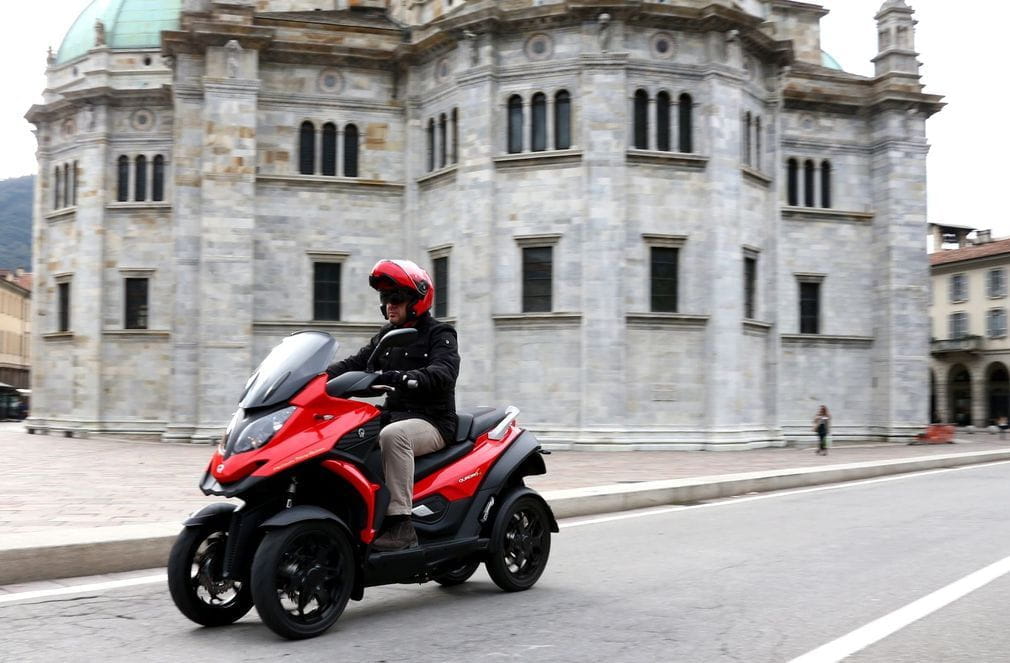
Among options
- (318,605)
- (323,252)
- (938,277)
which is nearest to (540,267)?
(323,252)

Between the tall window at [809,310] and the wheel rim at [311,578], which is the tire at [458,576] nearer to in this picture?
the wheel rim at [311,578]

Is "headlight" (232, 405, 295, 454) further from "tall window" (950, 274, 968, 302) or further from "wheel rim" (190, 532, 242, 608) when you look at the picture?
"tall window" (950, 274, 968, 302)

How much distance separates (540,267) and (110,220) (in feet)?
51.3

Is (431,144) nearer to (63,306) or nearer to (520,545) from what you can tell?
(63,306)

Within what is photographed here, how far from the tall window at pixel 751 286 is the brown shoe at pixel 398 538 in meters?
A: 23.7

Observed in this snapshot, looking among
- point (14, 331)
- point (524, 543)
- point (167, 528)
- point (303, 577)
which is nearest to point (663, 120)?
point (167, 528)

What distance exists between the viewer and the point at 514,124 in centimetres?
2761

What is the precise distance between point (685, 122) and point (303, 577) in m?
23.8

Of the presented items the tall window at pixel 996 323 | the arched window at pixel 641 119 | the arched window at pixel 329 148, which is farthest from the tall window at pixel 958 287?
the arched window at pixel 329 148

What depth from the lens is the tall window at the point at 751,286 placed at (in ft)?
93.4

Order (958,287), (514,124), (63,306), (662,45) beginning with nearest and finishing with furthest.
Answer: (662,45) < (514,124) < (63,306) < (958,287)

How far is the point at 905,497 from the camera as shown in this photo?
45.5 ft

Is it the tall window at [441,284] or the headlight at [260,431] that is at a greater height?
the tall window at [441,284]

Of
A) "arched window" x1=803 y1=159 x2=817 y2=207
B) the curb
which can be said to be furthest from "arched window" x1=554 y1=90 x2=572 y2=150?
the curb
